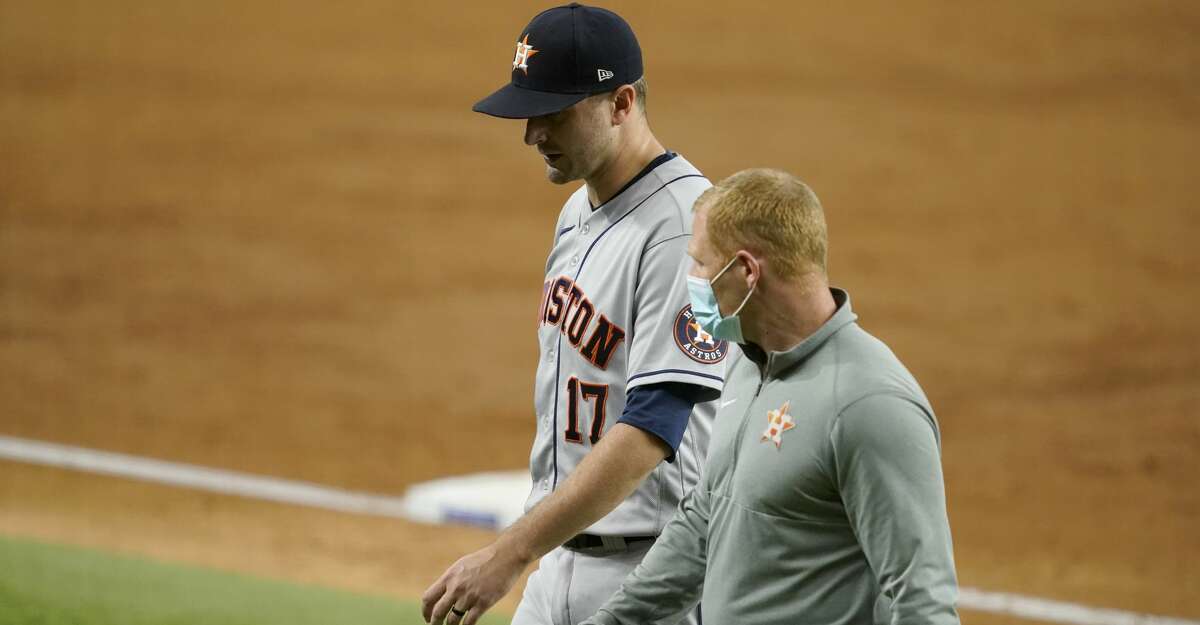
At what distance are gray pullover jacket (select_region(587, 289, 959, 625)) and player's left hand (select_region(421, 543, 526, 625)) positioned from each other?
1.43 ft

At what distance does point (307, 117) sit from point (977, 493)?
792cm

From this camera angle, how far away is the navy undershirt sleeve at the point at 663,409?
118 inches

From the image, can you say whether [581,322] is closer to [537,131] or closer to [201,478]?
[537,131]

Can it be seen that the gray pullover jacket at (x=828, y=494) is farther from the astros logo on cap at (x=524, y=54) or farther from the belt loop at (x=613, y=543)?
the astros logo on cap at (x=524, y=54)

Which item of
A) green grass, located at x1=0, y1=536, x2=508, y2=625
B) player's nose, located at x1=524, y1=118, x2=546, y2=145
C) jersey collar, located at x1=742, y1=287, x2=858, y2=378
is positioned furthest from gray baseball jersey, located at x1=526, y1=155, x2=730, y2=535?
green grass, located at x1=0, y1=536, x2=508, y2=625

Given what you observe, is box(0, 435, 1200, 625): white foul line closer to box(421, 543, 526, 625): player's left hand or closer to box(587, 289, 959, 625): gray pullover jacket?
box(421, 543, 526, 625): player's left hand

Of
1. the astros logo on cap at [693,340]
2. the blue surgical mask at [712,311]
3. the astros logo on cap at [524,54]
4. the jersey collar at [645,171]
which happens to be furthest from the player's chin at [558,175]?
the blue surgical mask at [712,311]

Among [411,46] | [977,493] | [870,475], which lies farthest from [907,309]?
[870,475]

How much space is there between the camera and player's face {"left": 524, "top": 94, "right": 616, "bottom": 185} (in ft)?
10.6

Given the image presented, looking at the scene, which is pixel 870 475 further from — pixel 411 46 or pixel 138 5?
pixel 138 5

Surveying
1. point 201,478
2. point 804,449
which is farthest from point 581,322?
point 201,478

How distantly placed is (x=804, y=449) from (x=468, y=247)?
938 centimetres

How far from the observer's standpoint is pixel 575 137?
3230 mm

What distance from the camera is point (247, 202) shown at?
1235cm
